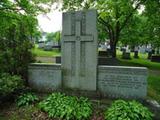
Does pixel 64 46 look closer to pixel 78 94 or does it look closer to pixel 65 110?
pixel 78 94

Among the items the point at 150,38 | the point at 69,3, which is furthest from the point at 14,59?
the point at 150,38

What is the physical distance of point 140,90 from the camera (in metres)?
8.02

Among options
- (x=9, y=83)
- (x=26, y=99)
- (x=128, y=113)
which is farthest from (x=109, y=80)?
(x=9, y=83)

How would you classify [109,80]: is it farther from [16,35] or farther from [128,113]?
[16,35]

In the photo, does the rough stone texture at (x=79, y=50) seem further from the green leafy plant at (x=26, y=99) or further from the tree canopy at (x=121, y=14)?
the tree canopy at (x=121, y=14)

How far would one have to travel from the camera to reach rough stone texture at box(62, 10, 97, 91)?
330 inches

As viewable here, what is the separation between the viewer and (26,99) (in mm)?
8156

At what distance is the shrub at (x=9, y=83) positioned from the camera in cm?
796

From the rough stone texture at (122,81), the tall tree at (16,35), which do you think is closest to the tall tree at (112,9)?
the tall tree at (16,35)

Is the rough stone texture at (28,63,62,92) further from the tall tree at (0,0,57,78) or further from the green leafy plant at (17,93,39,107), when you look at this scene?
the green leafy plant at (17,93,39,107)

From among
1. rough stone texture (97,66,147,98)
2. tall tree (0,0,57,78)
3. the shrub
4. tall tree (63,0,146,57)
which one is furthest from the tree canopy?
the shrub

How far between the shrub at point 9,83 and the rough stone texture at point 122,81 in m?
2.82

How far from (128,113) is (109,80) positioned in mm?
1854

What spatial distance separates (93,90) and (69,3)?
15572mm
